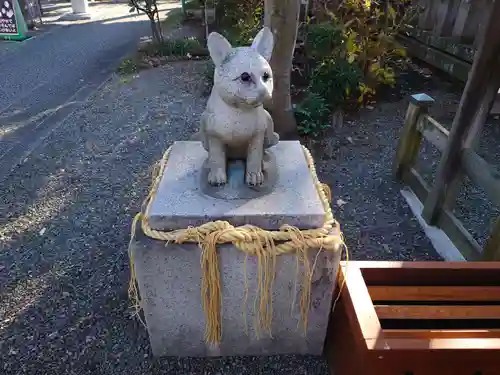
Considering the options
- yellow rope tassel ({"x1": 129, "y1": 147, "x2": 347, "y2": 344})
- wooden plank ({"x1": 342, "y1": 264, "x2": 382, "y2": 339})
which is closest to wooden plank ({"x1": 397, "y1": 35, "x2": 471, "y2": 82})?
wooden plank ({"x1": 342, "y1": 264, "x2": 382, "y2": 339})

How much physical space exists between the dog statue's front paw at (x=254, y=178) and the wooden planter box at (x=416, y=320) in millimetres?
498

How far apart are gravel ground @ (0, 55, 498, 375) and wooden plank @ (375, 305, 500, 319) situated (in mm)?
464

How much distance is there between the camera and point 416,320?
5.07 ft

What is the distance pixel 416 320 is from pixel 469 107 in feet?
4.47

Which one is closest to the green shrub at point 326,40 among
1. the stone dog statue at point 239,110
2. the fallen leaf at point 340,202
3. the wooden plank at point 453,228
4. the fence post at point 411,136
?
the fence post at point 411,136

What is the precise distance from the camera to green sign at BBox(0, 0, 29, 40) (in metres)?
7.46

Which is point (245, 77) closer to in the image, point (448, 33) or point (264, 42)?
point (264, 42)

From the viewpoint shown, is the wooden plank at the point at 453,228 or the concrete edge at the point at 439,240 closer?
the wooden plank at the point at 453,228

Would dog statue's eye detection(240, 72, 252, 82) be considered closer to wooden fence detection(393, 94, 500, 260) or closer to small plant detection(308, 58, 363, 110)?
wooden fence detection(393, 94, 500, 260)

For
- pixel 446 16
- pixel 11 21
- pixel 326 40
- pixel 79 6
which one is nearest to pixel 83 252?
pixel 326 40

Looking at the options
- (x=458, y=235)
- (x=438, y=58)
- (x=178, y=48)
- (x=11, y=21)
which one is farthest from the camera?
(x=11, y=21)

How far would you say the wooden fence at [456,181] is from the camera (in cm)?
206

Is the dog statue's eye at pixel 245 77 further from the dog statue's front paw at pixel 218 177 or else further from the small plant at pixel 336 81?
the small plant at pixel 336 81

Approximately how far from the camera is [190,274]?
154 cm
